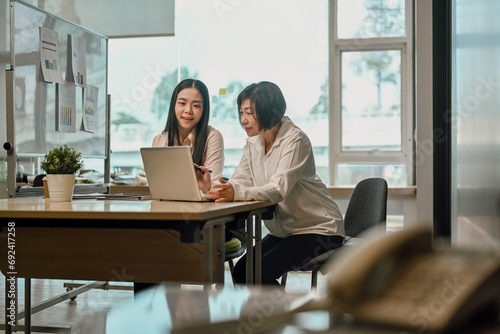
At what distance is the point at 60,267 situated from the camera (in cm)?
209

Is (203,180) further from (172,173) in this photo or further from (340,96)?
(340,96)

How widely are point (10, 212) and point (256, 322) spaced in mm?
1744

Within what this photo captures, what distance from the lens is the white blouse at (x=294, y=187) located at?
261 centimetres

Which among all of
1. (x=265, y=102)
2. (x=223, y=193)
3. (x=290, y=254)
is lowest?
(x=290, y=254)

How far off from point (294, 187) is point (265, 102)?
1.47 ft

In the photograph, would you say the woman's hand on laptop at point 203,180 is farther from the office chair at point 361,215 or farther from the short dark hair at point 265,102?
the office chair at point 361,215

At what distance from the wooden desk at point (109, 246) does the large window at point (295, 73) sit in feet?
9.63

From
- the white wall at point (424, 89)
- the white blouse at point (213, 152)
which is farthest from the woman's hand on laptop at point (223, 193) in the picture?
the white wall at point (424, 89)

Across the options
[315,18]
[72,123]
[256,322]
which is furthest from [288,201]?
[315,18]

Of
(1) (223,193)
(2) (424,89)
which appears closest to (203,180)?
(1) (223,193)

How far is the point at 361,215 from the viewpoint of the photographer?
298 cm

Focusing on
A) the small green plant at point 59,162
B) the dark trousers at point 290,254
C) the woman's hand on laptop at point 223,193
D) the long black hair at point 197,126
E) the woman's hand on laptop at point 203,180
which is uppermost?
the long black hair at point 197,126

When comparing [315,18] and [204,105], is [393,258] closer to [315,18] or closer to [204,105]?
[204,105]

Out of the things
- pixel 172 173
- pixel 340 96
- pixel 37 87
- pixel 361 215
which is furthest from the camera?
pixel 340 96
